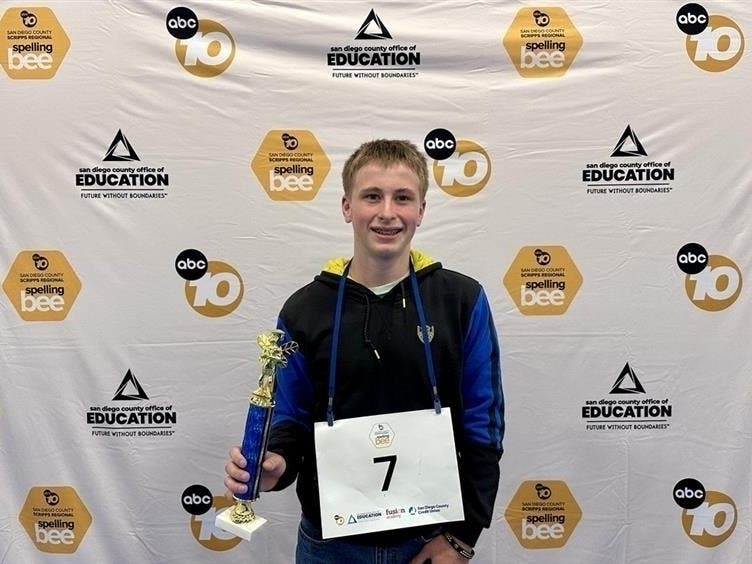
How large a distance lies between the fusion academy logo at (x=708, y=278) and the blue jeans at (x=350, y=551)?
140cm

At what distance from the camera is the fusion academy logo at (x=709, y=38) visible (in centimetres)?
211

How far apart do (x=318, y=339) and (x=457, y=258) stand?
35.5 inches

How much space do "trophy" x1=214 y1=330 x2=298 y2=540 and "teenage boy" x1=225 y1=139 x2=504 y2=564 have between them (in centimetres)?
7

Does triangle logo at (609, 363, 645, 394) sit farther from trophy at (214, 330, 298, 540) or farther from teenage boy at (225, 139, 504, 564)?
trophy at (214, 330, 298, 540)

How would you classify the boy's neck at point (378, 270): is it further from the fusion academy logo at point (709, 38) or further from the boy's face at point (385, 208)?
the fusion academy logo at point (709, 38)

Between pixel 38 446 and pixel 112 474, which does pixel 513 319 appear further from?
pixel 38 446

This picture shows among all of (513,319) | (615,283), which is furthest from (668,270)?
(513,319)

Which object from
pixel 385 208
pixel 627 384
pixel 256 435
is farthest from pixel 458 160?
pixel 256 435

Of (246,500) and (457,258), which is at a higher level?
(457,258)

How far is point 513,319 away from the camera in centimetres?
217

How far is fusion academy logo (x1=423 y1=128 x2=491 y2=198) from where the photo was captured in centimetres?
213

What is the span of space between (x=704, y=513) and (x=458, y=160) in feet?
5.19

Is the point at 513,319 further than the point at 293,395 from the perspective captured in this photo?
Yes

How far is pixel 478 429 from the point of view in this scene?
137 cm
